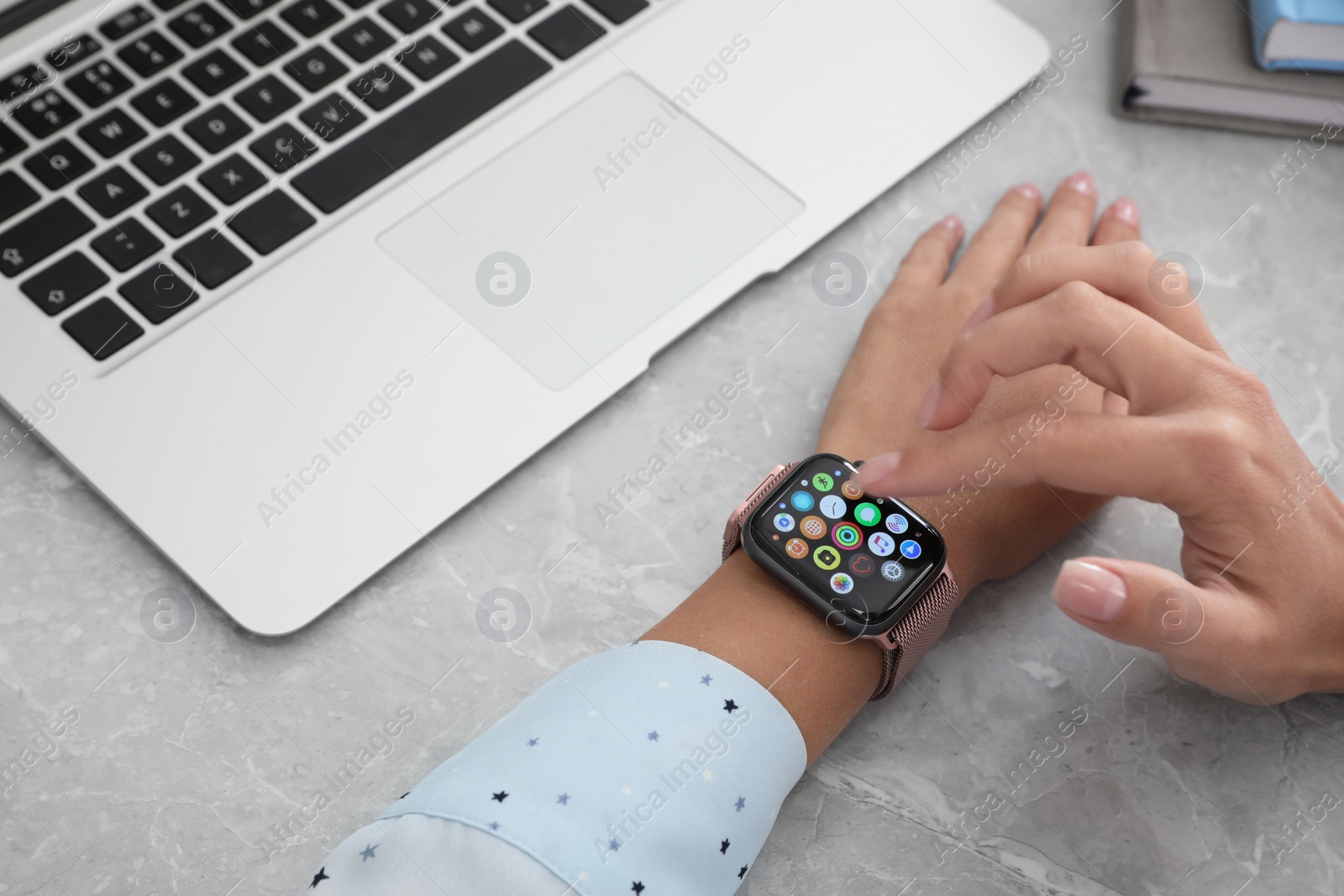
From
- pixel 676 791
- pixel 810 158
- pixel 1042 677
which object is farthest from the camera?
pixel 810 158

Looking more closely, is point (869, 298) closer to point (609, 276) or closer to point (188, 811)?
point (609, 276)

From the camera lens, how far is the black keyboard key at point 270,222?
2.36 feet

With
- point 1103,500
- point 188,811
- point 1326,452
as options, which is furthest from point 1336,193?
point 188,811

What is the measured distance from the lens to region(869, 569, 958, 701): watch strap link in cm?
63

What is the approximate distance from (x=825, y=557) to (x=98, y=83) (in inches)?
23.5

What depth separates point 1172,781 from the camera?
25.0 inches

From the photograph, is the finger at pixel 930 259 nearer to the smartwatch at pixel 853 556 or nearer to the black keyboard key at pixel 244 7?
the smartwatch at pixel 853 556

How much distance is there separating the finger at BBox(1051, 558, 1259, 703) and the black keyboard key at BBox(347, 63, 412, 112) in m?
0.56

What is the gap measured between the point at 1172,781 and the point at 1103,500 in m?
0.19

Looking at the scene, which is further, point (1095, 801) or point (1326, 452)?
point (1326, 452)

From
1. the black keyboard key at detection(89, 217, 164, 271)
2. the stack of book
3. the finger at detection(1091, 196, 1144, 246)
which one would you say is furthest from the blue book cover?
the black keyboard key at detection(89, 217, 164, 271)

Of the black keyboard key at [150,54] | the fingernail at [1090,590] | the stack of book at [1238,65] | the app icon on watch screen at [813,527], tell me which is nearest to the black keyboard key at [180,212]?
the black keyboard key at [150,54]

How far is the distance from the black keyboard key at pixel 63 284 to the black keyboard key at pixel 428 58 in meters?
0.26

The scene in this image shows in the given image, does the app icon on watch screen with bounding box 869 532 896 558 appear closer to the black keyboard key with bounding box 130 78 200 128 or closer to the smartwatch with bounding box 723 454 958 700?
the smartwatch with bounding box 723 454 958 700
